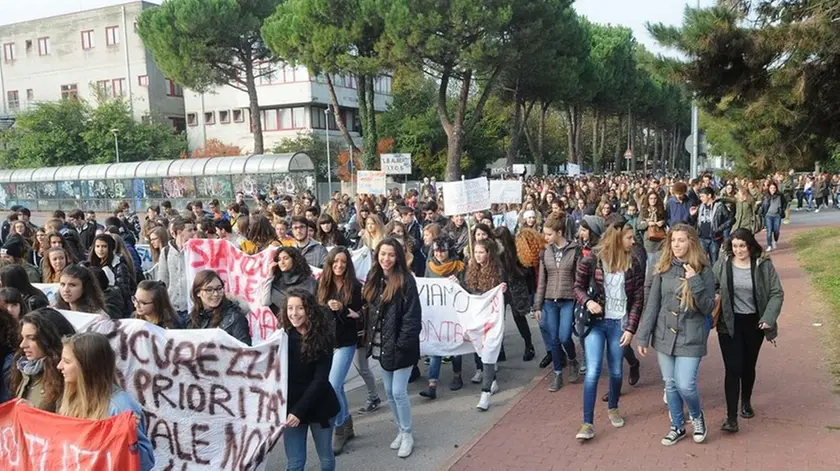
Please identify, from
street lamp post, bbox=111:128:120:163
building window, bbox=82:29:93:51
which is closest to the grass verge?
street lamp post, bbox=111:128:120:163

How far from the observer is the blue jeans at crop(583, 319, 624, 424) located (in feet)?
18.1

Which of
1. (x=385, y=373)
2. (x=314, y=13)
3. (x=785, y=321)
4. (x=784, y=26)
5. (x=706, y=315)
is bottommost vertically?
(x=785, y=321)

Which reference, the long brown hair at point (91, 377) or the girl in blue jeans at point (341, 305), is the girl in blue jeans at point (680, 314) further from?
the long brown hair at point (91, 377)

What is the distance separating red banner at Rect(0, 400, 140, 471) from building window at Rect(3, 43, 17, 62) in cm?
6648

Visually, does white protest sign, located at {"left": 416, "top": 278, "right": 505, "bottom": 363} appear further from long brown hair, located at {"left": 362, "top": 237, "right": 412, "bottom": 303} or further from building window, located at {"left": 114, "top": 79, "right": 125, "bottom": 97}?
building window, located at {"left": 114, "top": 79, "right": 125, "bottom": 97}

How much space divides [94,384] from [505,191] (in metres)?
12.4

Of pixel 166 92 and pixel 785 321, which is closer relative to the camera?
pixel 785 321

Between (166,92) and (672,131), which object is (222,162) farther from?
(672,131)

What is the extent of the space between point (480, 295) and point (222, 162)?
87.8 ft

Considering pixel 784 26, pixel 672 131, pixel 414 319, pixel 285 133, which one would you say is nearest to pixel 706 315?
pixel 414 319

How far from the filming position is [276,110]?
50719mm

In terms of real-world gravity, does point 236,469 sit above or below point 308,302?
below

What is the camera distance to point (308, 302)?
4.30 m

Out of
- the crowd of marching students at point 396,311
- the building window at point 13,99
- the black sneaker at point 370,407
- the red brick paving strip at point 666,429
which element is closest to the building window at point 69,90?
the building window at point 13,99
